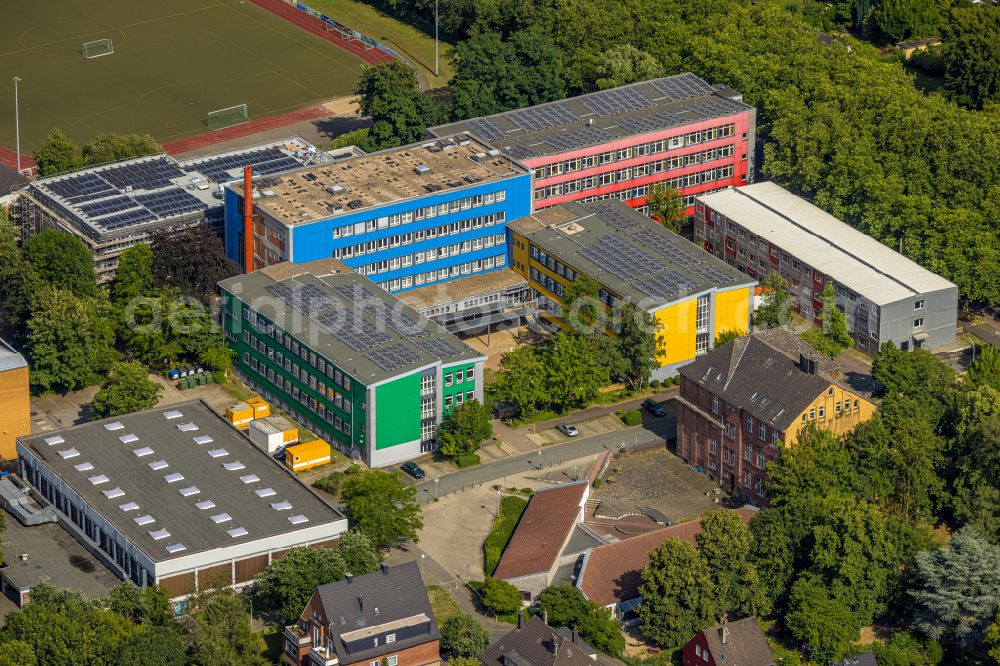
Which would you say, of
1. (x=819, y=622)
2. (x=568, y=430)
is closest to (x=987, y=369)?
(x=568, y=430)

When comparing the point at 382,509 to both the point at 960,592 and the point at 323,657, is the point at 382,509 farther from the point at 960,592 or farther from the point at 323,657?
the point at 960,592

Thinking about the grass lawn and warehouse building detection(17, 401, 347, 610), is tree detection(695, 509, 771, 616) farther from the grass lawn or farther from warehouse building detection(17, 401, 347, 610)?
warehouse building detection(17, 401, 347, 610)

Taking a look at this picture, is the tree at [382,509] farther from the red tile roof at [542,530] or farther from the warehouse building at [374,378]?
the warehouse building at [374,378]

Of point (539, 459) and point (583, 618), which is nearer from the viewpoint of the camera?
point (583, 618)

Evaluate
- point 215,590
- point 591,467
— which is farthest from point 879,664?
point 215,590

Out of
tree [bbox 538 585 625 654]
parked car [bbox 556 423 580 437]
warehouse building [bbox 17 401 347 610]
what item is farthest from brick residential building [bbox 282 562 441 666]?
parked car [bbox 556 423 580 437]
